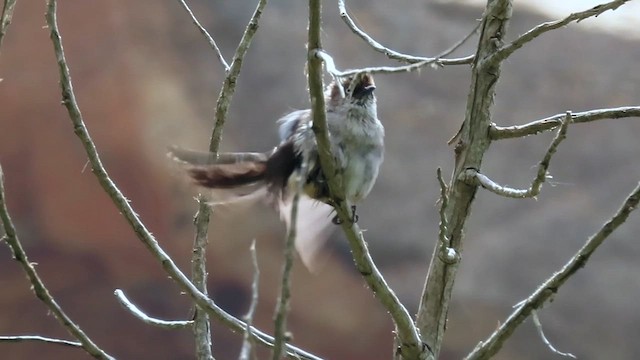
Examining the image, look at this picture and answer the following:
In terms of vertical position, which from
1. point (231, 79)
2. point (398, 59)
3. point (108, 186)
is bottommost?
point (108, 186)

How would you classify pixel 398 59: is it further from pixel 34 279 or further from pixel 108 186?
pixel 34 279

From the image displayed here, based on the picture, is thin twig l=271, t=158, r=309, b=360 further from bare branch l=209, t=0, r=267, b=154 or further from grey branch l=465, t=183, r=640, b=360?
bare branch l=209, t=0, r=267, b=154

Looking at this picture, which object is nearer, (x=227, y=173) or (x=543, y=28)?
(x=543, y=28)

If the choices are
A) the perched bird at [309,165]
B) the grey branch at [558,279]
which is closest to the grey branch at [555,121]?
the grey branch at [558,279]

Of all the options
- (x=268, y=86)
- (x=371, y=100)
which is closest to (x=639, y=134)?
(x=268, y=86)

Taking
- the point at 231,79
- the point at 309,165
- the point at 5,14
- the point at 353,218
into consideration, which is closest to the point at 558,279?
the point at 353,218

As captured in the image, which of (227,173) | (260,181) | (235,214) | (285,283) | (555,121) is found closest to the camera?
(285,283)

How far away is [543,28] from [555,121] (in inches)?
6.2

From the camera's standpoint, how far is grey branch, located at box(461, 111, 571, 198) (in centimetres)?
119

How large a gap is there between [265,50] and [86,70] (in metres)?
0.92

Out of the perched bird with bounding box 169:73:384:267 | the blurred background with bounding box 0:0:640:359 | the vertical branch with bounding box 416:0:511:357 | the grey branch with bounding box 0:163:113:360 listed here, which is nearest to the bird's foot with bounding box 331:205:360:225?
the perched bird with bounding box 169:73:384:267

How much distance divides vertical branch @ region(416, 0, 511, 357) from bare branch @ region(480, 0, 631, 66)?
32 millimetres

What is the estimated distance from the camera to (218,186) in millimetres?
1594

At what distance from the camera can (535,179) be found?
1.27 meters
